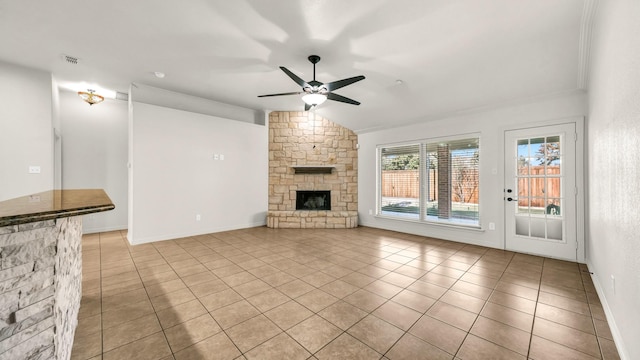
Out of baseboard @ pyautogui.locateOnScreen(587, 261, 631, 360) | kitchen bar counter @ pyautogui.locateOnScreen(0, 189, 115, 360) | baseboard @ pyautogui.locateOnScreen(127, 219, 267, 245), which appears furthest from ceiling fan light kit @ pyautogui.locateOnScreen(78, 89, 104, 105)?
baseboard @ pyautogui.locateOnScreen(587, 261, 631, 360)

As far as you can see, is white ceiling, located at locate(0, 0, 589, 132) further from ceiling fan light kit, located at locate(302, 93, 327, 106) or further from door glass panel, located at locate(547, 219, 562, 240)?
door glass panel, located at locate(547, 219, 562, 240)

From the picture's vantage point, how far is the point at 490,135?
4305mm

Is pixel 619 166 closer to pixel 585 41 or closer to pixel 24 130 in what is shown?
pixel 585 41

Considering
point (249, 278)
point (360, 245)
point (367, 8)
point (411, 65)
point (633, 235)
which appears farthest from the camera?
point (360, 245)

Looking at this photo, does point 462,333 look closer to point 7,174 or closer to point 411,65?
point 411,65

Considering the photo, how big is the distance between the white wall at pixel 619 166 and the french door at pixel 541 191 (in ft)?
4.47

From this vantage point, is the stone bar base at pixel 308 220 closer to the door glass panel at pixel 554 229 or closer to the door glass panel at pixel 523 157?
the door glass panel at pixel 523 157

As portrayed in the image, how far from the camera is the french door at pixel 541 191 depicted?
11.7 ft

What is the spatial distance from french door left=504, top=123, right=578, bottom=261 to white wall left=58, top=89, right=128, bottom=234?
783cm

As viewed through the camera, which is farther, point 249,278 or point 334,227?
point 334,227

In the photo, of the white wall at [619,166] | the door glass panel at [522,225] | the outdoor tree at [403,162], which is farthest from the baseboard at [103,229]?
the door glass panel at [522,225]

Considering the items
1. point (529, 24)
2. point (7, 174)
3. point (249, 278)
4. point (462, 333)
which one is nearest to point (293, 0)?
point (529, 24)

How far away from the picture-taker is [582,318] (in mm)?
2115

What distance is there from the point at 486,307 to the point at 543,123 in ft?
10.3
